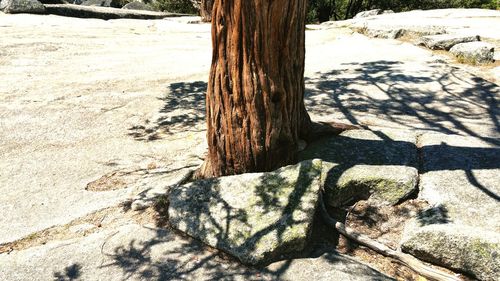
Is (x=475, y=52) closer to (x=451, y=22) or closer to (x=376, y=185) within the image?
(x=451, y=22)

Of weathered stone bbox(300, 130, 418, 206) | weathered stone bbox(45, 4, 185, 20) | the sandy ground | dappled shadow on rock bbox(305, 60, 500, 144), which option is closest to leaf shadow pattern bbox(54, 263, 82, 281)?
the sandy ground

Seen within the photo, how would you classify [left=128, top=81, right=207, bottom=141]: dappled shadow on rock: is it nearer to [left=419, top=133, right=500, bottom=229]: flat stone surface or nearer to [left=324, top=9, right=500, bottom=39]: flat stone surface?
[left=419, top=133, right=500, bottom=229]: flat stone surface

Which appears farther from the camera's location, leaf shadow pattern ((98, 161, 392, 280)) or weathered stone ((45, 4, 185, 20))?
weathered stone ((45, 4, 185, 20))

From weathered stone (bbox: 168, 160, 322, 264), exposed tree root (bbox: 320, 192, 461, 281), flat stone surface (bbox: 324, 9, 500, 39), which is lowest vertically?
exposed tree root (bbox: 320, 192, 461, 281)

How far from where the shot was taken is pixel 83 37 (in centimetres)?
1270

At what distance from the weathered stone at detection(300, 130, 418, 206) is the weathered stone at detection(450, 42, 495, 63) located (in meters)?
4.91

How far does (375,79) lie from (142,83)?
471cm

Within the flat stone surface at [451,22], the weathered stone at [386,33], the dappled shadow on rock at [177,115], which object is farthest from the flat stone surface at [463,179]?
the weathered stone at [386,33]

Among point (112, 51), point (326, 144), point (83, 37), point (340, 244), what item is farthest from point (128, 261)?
point (83, 37)

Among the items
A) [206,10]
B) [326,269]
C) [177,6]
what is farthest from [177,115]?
[177,6]

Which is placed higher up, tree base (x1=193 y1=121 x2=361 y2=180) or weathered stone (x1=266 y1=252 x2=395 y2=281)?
tree base (x1=193 y1=121 x2=361 y2=180)

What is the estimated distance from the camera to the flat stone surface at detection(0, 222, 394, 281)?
3.19 m

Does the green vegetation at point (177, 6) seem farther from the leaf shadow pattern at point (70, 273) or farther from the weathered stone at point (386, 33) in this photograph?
the leaf shadow pattern at point (70, 273)

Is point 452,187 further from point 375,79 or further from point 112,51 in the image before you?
point 112,51
